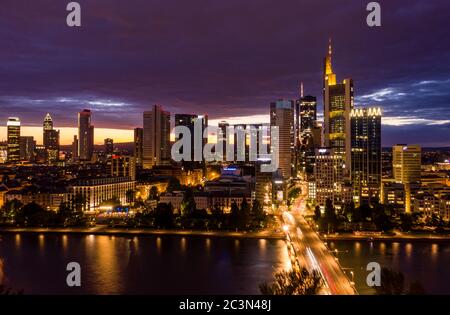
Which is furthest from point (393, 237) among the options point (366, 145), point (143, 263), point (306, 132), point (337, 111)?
point (306, 132)

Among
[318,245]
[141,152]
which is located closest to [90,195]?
[318,245]

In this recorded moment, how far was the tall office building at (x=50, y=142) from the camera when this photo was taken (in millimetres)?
52519

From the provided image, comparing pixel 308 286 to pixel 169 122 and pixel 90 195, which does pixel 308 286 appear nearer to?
pixel 90 195

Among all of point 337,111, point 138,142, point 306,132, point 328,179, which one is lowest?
point 328,179

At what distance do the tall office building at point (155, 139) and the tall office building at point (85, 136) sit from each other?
1228cm

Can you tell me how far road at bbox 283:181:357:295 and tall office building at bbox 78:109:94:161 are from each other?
39.9m

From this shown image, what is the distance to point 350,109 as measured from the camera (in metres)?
26.7

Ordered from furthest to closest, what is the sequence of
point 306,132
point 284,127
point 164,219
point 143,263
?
point 306,132 < point 284,127 < point 164,219 < point 143,263

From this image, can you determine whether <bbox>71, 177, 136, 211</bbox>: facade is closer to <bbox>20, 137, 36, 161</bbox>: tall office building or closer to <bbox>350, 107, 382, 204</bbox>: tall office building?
<bbox>350, 107, 382, 204</bbox>: tall office building

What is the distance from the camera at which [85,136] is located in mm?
50125

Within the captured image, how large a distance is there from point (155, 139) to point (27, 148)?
2142 centimetres

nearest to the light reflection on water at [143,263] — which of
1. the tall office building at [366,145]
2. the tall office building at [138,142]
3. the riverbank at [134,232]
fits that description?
the riverbank at [134,232]

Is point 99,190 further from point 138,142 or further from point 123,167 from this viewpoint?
point 138,142

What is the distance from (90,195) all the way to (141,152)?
82.5 feet
